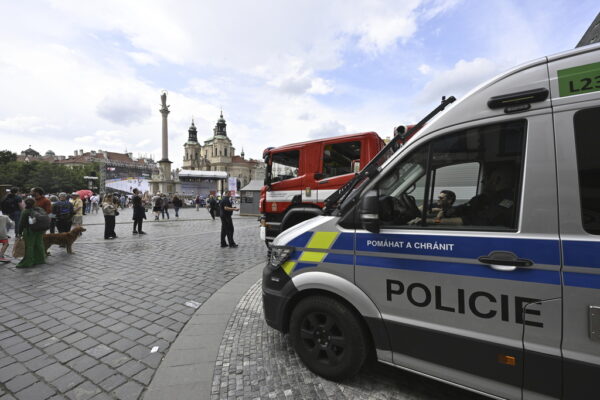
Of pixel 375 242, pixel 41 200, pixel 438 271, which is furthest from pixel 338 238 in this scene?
pixel 41 200

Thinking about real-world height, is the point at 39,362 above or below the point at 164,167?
below

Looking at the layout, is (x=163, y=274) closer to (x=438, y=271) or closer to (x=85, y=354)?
(x=85, y=354)

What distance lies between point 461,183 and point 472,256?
71 centimetres

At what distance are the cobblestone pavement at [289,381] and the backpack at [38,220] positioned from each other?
576 cm

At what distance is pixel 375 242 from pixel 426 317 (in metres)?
0.62

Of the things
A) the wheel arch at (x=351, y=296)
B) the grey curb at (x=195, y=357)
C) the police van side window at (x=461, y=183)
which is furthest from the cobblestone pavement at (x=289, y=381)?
the police van side window at (x=461, y=183)

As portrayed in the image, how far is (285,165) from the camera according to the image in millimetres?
7148

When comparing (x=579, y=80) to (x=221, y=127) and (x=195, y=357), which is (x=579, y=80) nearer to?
(x=195, y=357)

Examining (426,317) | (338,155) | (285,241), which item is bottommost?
(426,317)

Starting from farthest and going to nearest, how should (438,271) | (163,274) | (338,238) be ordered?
(163,274) → (338,238) → (438,271)

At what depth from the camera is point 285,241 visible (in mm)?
2605

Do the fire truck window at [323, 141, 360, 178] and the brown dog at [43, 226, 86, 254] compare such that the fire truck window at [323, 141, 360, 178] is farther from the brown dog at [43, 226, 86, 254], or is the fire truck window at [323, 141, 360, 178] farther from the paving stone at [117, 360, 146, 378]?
the brown dog at [43, 226, 86, 254]

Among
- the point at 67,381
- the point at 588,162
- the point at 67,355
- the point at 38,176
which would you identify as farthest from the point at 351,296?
the point at 38,176

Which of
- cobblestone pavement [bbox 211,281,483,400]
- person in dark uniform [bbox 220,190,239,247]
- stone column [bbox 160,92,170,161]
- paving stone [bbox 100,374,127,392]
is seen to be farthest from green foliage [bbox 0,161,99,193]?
cobblestone pavement [bbox 211,281,483,400]
